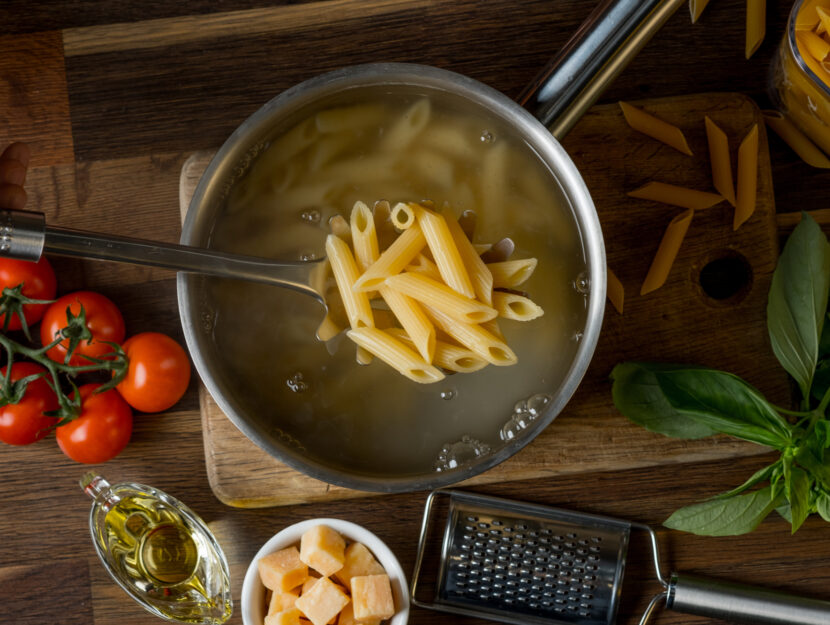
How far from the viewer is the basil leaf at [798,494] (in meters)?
0.94

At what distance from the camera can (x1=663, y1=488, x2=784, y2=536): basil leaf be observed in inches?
38.6

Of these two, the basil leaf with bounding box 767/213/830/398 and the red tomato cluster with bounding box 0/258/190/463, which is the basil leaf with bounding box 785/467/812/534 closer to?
the basil leaf with bounding box 767/213/830/398

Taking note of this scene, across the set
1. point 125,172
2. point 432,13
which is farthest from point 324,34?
point 125,172

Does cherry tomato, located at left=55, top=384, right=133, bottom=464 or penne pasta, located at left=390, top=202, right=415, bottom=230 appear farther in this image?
cherry tomato, located at left=55, top=384, right=133, bottom=464

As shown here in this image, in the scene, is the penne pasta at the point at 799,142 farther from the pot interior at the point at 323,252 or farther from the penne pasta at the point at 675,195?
the pot interior at the point at 323,252

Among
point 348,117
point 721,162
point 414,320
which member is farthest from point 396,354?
point 721,162

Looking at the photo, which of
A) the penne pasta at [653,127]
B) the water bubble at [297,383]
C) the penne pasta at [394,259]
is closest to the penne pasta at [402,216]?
the penne pasta at [394,259]

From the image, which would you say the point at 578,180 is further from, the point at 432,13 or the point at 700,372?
the point at 432,13

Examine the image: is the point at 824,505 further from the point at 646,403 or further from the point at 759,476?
the point at 646,403

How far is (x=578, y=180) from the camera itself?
0.86 metres

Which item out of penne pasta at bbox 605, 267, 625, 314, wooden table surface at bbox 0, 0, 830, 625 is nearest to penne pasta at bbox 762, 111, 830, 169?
wooden table surface at bbox 0, 0, 830, 625

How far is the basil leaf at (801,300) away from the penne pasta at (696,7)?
1.08ft

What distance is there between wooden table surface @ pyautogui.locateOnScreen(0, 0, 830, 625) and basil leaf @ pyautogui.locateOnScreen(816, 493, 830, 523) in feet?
0.36

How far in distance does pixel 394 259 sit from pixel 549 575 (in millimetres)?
517
